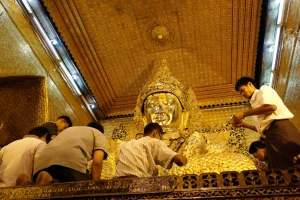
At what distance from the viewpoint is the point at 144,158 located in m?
2.02

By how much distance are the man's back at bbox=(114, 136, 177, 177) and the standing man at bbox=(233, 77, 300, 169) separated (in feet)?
2.22

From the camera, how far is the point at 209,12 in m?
4.81

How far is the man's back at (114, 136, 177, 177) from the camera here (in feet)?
6.50

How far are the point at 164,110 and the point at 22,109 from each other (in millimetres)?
2258

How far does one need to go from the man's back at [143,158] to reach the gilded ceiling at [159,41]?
3.26 m

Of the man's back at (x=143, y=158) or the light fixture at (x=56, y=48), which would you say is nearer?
the man's back at (x=143, y=158)

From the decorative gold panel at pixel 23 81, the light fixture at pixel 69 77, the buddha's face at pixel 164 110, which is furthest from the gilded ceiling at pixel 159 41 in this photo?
the buddha's face at pixel 164 110

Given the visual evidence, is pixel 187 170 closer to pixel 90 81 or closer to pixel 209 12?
pixel 209 12

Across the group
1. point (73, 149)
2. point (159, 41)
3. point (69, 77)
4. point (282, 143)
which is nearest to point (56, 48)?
point (69, 77)

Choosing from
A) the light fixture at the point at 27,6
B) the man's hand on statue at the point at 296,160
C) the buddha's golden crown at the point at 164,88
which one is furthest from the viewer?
the buddha's golden crown at the point at 164,88

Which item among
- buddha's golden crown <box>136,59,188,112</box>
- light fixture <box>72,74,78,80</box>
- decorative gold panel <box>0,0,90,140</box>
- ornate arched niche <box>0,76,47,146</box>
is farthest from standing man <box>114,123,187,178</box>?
light fixture <box>72,74,78,80</box>

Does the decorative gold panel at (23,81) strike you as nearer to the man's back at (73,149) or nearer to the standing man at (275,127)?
the man's back at (73,149)

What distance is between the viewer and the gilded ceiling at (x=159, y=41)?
4773 millimetres

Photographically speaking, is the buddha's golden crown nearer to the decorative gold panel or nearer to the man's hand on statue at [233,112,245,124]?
the decorative gold panel
